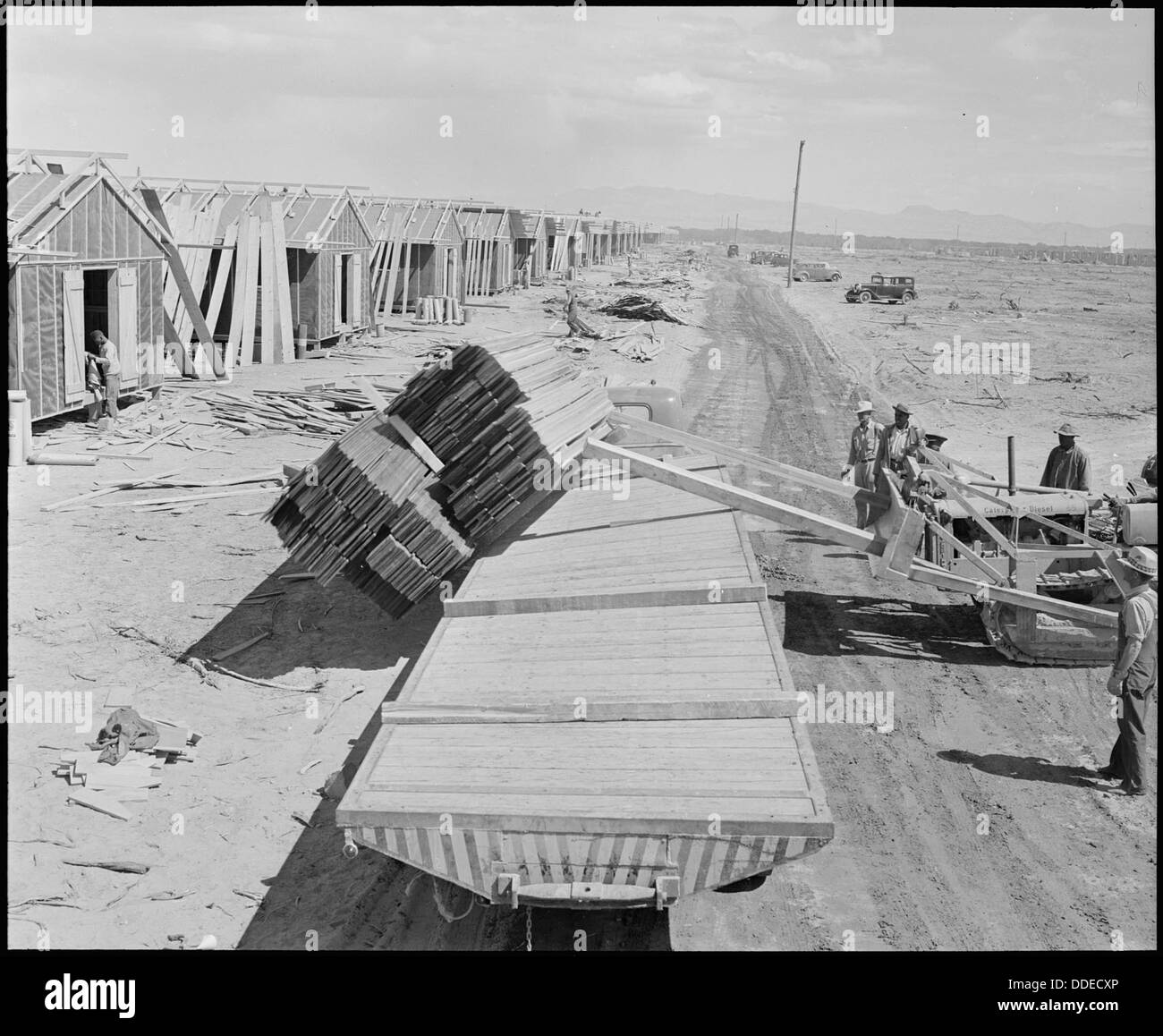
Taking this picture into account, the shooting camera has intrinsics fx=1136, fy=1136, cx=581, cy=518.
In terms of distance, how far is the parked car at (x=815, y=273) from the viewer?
68.8 m

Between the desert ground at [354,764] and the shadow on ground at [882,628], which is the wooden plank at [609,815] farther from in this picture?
the shadow on ground at [882,628]

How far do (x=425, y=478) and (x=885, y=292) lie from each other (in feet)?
149

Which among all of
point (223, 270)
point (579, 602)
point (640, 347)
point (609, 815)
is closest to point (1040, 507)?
point (579, 602)

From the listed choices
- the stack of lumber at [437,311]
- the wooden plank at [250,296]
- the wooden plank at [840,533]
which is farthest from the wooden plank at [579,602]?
the stack of lumber at [437,311]

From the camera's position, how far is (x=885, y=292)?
170 ft

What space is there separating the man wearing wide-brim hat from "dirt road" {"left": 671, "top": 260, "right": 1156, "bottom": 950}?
177 cm

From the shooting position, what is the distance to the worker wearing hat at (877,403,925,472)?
12.2 m

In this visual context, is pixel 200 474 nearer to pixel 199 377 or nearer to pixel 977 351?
pixel 199 377

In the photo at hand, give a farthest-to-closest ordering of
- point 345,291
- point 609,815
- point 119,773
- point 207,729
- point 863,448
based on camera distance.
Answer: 1. point 345,291
2. point 863,448
3. point 207,729
4. point 119,773
5. point 609,815

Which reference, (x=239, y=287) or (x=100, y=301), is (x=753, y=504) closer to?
(x=100, y=301)

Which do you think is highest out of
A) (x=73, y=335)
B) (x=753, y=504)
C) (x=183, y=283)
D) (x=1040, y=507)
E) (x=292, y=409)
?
(x=183, y=283)

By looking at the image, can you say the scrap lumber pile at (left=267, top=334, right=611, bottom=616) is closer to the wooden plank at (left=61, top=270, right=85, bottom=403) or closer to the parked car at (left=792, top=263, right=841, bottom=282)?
the wooden plank at (left=61, top=270, right=85, bottom=403)

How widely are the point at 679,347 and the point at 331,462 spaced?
1013 inches

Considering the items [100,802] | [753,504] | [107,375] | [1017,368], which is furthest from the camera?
[1017,368]
